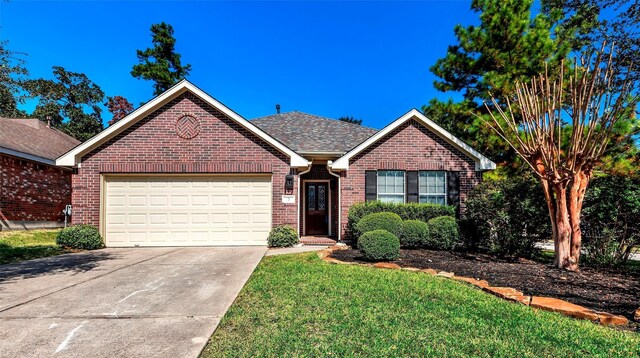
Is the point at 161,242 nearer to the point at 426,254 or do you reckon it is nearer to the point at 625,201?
the point at 426,254

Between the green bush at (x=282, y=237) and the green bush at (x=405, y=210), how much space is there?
1917mm

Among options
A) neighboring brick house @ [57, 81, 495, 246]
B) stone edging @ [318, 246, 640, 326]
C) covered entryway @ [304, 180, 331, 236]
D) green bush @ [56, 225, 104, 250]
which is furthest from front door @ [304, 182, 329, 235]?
stone edging @ [318, 246, 640, 326]

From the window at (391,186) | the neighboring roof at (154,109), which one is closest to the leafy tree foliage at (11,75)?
the neighboring roof at (154,109)

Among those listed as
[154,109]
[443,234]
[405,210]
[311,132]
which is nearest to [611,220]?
[443,234]

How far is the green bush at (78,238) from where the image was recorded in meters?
9.62

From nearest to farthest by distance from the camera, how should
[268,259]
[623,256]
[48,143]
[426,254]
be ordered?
[623,256] → [268,259] → [426,254] → [48,143]

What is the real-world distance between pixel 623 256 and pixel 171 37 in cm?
3173

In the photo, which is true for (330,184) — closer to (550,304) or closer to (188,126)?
(188,126)

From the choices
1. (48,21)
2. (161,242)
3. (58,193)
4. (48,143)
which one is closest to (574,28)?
(161,242)

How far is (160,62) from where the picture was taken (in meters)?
27.6

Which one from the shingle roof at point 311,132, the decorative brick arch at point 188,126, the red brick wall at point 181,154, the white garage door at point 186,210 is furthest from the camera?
the shingle roof at point 311,132

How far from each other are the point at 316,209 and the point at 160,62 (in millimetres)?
22397

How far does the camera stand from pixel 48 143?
17312 millimetres

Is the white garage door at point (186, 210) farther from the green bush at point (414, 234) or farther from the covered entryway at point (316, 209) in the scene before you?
the green bush at point (414, 234)
